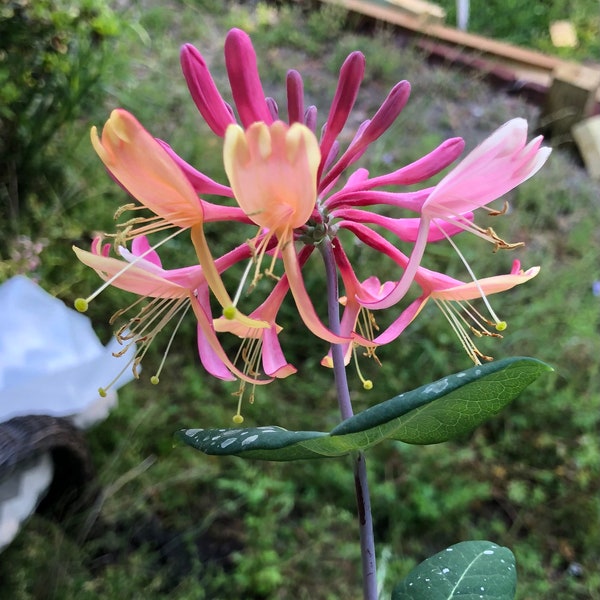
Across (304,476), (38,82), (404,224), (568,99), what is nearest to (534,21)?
(568,99)

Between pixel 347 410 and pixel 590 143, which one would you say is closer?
pixel 347 410

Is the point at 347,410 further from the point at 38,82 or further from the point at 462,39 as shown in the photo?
the point at 462,39

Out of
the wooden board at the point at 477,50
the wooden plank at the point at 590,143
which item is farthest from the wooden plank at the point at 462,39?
the wooden plank at the point at 590,143

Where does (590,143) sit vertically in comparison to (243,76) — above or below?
below

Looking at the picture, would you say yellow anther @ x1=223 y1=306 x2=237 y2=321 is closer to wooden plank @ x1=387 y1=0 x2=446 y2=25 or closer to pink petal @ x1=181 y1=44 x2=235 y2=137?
pink petal @ x1=181 y1=44 x2=235 y2=137

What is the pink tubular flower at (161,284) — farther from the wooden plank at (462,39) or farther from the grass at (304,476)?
the wooden plank at (462,39)

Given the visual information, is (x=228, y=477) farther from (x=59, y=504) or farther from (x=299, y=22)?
(x=299, y=22)
